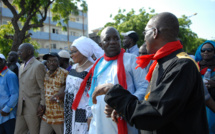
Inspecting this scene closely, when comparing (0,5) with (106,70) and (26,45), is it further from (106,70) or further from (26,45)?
(106,70)

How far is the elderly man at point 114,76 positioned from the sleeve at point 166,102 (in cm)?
82

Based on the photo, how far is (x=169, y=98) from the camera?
128cm

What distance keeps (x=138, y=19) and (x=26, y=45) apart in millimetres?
17847

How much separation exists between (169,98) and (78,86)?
2136 mm

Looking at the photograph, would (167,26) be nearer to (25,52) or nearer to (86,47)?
(86,47)

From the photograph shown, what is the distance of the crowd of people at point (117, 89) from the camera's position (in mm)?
1350

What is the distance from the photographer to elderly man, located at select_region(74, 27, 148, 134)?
2.32 metres

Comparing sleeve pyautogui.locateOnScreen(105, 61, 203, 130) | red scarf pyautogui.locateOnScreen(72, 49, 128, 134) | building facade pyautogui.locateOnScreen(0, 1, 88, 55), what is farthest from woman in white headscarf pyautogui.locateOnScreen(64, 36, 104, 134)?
building facade pyautogui.locateOnScreen(0, 1, 88, 55)

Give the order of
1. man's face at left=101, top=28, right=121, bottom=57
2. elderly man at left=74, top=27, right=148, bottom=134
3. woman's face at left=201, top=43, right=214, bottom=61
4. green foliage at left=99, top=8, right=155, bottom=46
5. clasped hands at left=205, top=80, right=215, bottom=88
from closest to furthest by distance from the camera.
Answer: elderly man at left=74, top=27, right=148, bottom=134 → man's face at left=101, top=28, right=121, bottom=57 → clasped hands at left=205, top=80, right=215, bottom=88 → woman's face at left=201, top=43, right=214, bottom=61 → green foliage at left=99, top=8, right=155, bottom=46

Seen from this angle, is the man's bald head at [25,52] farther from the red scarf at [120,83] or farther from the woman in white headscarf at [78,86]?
the red scarf at [120,83]

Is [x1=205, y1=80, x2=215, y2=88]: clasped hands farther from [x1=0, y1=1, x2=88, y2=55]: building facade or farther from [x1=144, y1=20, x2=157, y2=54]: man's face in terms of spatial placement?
[x1=0, y1=1, x2=88, y2=55]: building facade

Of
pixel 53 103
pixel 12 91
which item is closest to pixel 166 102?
pixel 53 103

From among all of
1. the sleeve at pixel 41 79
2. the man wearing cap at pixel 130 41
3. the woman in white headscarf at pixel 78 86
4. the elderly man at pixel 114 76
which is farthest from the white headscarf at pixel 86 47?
the man wearing cap at pixel 130 41

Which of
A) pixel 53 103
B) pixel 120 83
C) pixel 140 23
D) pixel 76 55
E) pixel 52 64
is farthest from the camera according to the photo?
pixel 140 23
